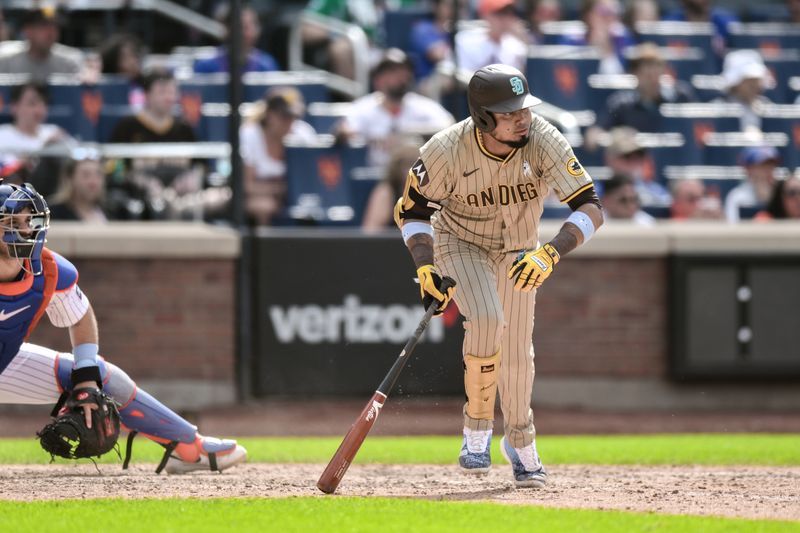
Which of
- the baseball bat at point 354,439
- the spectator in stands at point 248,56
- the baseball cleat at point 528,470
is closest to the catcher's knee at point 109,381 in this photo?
the baseball bat at point 354,439

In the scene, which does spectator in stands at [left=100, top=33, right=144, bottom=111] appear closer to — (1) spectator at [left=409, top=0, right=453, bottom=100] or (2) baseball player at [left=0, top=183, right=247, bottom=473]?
(1) spectator at [left=409, top=0, right=453, bottom=100]

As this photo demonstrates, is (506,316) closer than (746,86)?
Yes

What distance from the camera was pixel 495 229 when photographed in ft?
22.7

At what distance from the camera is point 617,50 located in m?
14.6

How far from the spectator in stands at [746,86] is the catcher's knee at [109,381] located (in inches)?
344

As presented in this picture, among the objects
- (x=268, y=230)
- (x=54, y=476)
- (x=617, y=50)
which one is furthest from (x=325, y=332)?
(x=617, y=50)

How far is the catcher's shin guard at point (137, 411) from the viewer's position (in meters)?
7.00

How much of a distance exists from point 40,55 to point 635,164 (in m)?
5.22

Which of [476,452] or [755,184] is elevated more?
[755,184]

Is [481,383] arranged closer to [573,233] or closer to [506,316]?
[506,316]

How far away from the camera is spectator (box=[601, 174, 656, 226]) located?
12023 mm

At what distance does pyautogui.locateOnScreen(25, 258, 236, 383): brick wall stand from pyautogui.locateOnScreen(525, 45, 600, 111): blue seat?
3.87 m

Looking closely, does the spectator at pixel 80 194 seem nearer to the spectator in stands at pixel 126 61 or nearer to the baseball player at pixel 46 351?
the spectator in stands at pixel 126 61

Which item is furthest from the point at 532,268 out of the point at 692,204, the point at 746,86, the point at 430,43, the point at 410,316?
the point at 746,86
